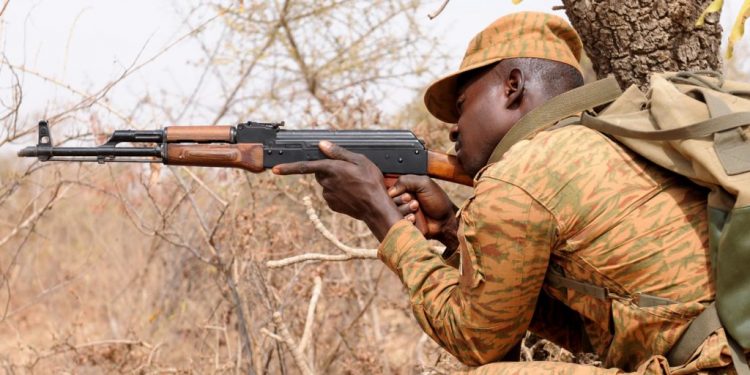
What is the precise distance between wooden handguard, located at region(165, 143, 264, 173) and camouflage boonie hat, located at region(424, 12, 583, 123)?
71 centimetres

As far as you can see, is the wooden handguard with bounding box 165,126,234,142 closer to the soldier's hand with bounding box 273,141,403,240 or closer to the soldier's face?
the soldier's hand with bounding box 273,141,403,240

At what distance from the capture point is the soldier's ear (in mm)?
2744

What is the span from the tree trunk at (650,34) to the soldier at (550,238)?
2.04 ft

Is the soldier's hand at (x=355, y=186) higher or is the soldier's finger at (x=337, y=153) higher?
the soldier's finger at (x=337, y=153)

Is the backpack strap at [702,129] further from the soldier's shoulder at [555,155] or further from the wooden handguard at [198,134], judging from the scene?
the wooden handguard at [198,134]

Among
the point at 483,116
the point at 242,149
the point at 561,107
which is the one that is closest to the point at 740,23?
the point at 561,107

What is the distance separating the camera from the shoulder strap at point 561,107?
2.67 meters

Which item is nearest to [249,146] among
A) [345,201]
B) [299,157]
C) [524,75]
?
[299,157]

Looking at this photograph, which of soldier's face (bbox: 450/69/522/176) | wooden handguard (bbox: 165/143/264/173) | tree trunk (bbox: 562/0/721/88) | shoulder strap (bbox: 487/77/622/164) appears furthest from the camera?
tree trunk (bbox: 562/0/721/88)

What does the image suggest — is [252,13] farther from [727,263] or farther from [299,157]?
[727,263]

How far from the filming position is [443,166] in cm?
310

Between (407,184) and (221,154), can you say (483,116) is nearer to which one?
(407,184)

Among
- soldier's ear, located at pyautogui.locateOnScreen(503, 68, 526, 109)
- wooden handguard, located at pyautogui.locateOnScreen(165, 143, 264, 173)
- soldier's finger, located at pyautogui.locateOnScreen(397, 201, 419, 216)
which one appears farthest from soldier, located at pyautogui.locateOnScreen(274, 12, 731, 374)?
wooden handguard, located at pyautogui.locateOnScreen(165, 143, 264, 173)

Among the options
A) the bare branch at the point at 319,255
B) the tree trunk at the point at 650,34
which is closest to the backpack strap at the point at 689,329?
the bare branch at the point at 319,255
